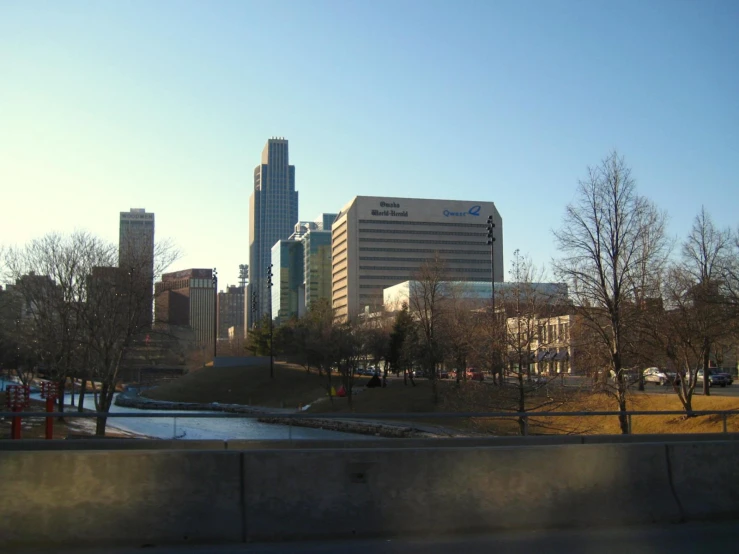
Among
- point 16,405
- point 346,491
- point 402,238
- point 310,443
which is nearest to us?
point 346,491

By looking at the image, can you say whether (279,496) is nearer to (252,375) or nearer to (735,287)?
(735,287)

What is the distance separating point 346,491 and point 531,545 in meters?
2.14

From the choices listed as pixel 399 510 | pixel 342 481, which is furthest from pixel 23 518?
pixel 399 510

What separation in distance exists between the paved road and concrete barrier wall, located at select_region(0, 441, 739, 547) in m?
0.12

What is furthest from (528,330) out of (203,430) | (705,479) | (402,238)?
(402,238)

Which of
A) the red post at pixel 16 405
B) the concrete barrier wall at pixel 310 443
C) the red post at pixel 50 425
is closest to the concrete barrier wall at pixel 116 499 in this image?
the concrete barrier wall at pixel 310 443

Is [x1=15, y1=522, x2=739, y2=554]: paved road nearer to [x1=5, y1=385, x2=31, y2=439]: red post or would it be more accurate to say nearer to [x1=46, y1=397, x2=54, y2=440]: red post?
[x1=5, y1=385, x2=31, y2=439]: red post

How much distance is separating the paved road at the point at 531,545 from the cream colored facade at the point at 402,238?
171m

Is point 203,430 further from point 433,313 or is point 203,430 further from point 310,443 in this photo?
point 433,313

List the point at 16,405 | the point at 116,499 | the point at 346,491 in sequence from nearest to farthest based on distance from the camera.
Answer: the point at 116,499 < the point at 346,491 < the point at 16,405

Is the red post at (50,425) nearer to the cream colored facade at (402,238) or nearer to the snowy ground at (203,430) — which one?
the snowy ground at (203,430)

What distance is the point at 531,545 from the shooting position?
293 inches

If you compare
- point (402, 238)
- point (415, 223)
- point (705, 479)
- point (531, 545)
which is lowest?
point (531, 545)

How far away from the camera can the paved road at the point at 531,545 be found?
7141mm
